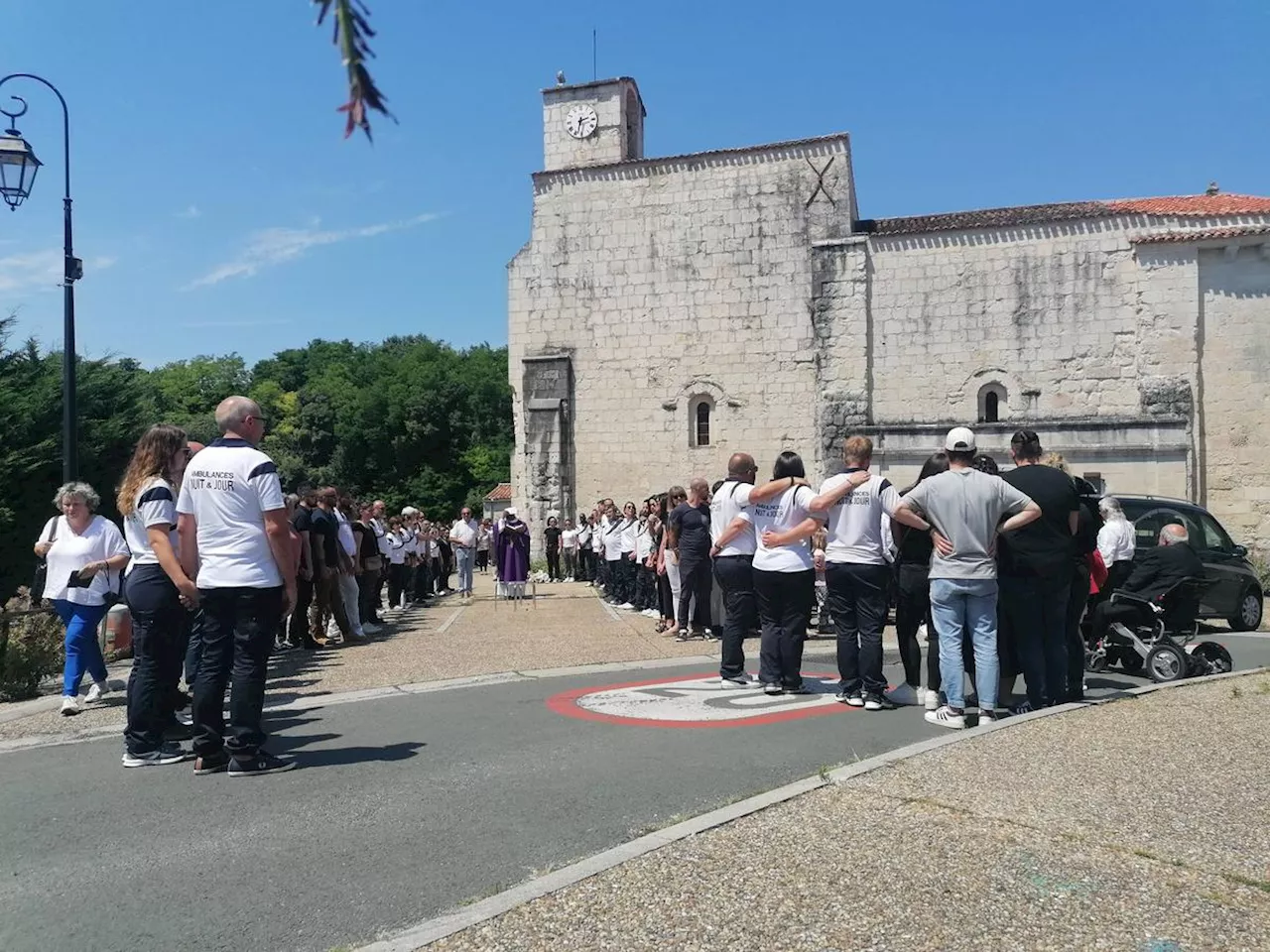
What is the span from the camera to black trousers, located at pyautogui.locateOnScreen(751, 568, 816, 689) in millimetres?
7453

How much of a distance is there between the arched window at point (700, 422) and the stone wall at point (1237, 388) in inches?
496

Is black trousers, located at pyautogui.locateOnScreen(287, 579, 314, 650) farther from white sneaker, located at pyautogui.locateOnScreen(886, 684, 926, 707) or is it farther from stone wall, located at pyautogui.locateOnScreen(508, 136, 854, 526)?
stone wall, located at pyautogui.locateOnScreen(508, 136, 854, 526)

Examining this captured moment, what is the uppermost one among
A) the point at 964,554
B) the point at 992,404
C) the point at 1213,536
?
the point at 992,404

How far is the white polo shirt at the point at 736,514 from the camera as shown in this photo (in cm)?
785

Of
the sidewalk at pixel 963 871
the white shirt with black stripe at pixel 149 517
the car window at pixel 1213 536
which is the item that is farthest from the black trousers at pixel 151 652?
the car window at pixel 1213 536

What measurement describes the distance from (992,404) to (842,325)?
4517 mm

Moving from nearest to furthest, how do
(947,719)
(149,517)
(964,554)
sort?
Result: (149,517), (964,554), (947,719)

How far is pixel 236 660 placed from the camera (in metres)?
5.42

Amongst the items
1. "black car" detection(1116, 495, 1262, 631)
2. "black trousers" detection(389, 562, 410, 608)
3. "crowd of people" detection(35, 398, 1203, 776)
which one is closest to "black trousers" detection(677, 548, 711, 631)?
"crowd of people" detection(35, 398, 1203, 776)

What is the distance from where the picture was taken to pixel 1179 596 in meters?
9.05

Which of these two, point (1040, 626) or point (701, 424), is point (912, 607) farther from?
point (701, 424)

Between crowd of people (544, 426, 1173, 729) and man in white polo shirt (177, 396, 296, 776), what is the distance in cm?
369

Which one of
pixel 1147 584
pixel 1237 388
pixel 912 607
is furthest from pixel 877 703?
pixel 1237 388

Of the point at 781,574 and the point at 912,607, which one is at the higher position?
the point at 781,574
